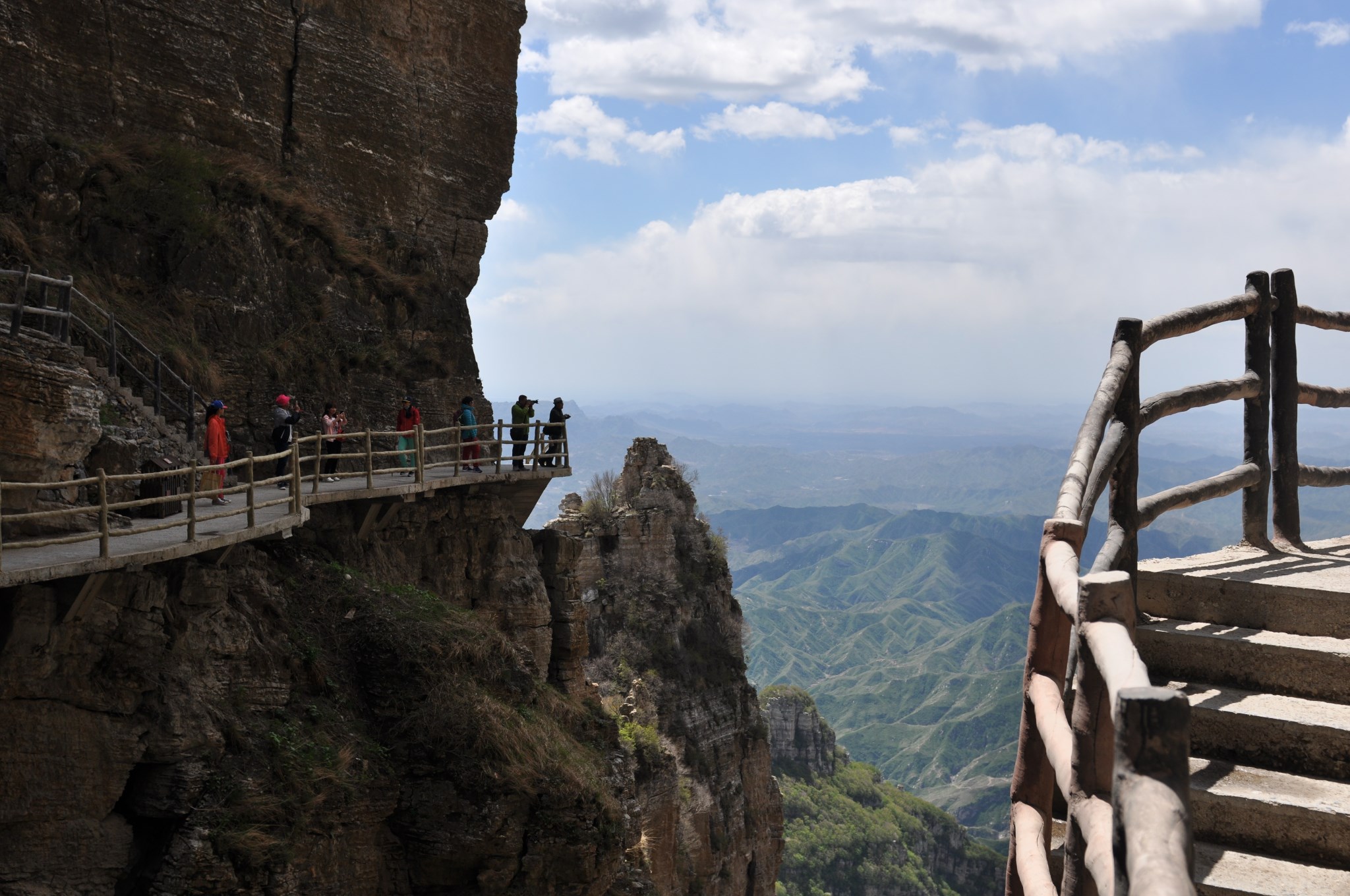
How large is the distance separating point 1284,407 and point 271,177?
19120mm

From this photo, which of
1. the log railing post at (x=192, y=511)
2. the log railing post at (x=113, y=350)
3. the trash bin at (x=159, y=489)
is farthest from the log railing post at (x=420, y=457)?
the log railing post at (x=192, y=511)

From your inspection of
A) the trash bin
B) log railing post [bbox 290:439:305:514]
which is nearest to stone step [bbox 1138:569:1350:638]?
log railing post [bbox 290:439:305:514]

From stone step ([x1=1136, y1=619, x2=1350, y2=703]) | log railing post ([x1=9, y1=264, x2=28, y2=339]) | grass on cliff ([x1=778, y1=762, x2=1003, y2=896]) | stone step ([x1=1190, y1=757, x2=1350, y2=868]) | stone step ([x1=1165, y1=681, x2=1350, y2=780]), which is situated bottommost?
grass on cliff ([x1=778, y1=762, x2=1003, y2=896])

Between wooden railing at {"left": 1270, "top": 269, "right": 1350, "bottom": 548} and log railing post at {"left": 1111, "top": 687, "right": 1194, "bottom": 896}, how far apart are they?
13.8ft

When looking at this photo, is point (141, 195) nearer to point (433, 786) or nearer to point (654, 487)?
point (433, 786)

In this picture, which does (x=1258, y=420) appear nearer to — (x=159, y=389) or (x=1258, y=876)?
(x=1258, y=876)

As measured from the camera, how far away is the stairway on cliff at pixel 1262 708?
373 cm

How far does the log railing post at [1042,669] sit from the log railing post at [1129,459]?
938 millimetres

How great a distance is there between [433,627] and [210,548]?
11.9 feet

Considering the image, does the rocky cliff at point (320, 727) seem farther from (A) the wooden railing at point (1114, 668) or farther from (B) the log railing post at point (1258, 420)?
(A) the wooden railing at point (1114, 668)

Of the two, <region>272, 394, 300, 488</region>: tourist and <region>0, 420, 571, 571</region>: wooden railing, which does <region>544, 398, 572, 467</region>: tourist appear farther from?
<region>272, 394, 300, 488</region>: tourist

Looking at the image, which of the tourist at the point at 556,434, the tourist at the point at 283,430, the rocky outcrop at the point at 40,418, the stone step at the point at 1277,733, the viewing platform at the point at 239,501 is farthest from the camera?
the tourist at the point at 556,434

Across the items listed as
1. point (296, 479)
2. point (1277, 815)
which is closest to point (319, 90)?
point (296, 479)

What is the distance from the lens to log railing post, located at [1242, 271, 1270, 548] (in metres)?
5.82
